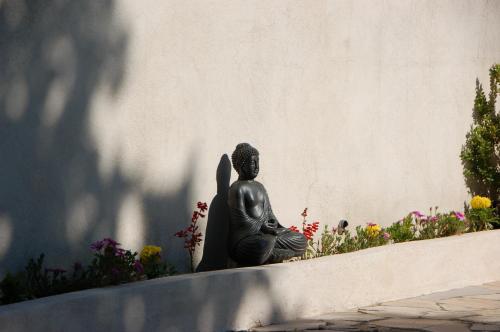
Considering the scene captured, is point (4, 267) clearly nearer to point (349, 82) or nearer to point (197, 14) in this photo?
point (197, 14)

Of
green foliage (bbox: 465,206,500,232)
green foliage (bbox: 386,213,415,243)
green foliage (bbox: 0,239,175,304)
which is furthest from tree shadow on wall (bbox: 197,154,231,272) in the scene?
green foliage (bbox: 465,206,500,232)

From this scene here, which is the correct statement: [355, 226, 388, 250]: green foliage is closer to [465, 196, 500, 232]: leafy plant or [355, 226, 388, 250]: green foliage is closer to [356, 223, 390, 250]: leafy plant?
[356, 223, 390, 250]: leafy plant

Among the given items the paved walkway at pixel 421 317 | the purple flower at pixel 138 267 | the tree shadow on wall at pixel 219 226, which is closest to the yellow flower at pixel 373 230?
the paved walkway at pixel 421 317

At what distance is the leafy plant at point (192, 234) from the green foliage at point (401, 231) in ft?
8.66

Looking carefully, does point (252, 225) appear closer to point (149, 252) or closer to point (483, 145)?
point (149, 252)

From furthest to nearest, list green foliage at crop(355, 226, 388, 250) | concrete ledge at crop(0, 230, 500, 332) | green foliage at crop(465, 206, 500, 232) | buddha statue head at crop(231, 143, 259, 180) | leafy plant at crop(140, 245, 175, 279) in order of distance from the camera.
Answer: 1. green foliage at crop(465, 206, 500, 232)
2. green foliage at crop(355, 226, 388, 250)
3. buddha statue head at crop(231, 143, 259, 180)
4. leafy plant at crop(140, 245, 175, 279)
5. concrete ledge at crop(0, 230, 500, 332)

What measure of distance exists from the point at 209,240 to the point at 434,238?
9.57 feet

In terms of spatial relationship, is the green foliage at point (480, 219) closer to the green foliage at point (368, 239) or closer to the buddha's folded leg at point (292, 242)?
the green foliage at point (368, 239)

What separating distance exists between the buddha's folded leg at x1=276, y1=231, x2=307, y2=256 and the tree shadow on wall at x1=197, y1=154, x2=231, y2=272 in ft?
1.83

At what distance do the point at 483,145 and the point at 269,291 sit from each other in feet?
14.6

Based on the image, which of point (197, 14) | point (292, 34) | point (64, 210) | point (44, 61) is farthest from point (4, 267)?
point (292, 34)

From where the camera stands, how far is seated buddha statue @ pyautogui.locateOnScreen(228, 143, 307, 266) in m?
7.52

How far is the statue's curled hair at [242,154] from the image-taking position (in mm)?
7742

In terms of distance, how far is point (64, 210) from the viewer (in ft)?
21.7
